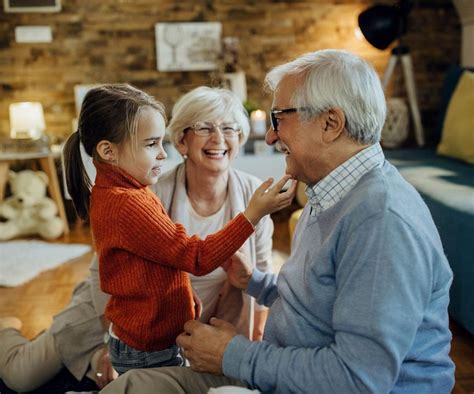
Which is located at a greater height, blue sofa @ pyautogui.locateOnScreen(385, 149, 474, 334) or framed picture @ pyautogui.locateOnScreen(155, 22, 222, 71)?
framed picture @ pyautogui.locateOnScreen(155, 22, 222, 71)

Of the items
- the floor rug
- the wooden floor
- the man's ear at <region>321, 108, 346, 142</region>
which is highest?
the man's ear at <region>321, 108, 346, 142</region>

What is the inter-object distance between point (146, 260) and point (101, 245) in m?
0.11

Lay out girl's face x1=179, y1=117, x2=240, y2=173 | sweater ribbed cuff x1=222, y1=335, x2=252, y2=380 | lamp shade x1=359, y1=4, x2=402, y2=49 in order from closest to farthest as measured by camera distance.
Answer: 1. sweater ribbed cuff x1=222, y1=335, x2=252, y2=380
2. girl's face x1=179, y1=117, x2=240, y2=173
3. lamp shade x1=359, y1=4, x2=402, y2=49

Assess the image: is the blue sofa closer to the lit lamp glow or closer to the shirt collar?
the shirt collar

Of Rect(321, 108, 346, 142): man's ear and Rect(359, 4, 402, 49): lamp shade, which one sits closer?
Rect(321, 108, 346, 142): man's ear

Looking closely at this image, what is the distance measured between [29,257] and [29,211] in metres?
0.61

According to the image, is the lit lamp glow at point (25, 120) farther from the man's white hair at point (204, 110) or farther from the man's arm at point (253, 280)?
the man's arm at point (253, 280)

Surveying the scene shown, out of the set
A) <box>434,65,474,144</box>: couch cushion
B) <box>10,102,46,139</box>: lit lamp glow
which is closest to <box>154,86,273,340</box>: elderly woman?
<box>434,65,474,144</box>: couch cushion

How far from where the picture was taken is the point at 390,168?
3.91 feet

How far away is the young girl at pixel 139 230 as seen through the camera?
133 centimetres

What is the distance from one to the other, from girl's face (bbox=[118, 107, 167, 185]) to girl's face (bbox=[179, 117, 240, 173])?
514 millimetres

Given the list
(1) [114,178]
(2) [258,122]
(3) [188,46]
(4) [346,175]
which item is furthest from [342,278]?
(3) [188,46]

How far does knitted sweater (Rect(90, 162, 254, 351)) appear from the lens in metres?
1.32

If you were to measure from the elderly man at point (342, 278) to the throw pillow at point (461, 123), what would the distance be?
7.77 feet
